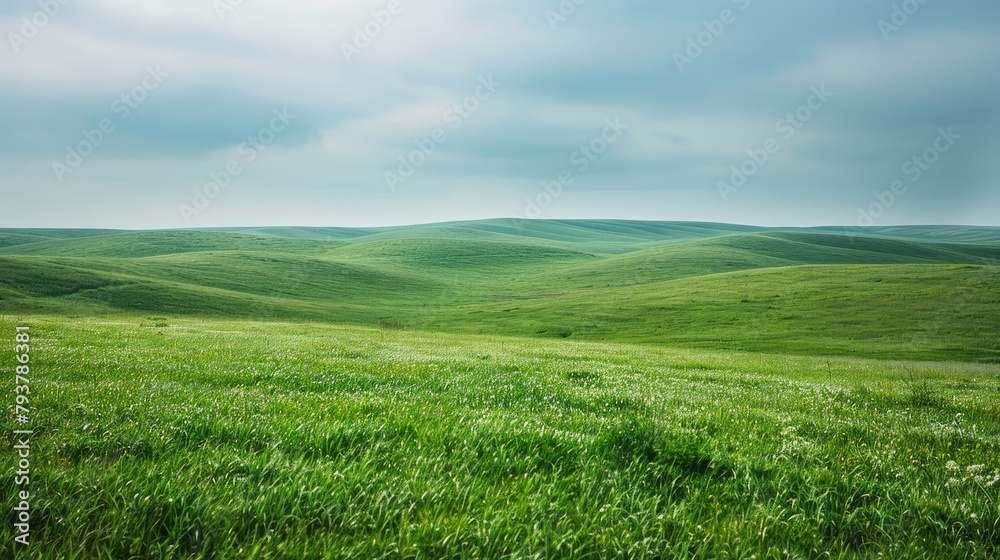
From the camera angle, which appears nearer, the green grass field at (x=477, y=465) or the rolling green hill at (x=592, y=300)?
the green grass field at (x=477, y=465)

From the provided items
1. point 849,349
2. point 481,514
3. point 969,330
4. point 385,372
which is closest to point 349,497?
point 481,514

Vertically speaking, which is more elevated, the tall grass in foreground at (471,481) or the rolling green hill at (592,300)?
the tall grass in foreground at (471,481)

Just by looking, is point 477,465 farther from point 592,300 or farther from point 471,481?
point 592,300

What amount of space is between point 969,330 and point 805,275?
157ft

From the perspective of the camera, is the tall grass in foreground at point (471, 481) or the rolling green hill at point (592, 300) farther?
the rolling green hill at point (592, 300)

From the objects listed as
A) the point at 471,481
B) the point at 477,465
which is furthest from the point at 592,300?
the point at 471,481

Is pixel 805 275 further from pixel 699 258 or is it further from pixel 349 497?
pixel 349 497

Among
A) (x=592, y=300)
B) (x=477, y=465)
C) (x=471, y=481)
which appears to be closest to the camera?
(x=471, y=481)

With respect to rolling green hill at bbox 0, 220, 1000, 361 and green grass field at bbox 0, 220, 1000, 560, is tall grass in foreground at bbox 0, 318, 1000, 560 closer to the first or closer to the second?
green grass field at bbox 0, 220, 1000, 560

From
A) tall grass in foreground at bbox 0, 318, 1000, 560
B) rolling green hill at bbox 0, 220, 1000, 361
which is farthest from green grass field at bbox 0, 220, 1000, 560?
rolling green hill at bbox 0, 220, 1000, 361

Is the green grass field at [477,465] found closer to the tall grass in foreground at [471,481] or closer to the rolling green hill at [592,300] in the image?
the tall grass in foreground at [471,481]

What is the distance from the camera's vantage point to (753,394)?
12.1 metres

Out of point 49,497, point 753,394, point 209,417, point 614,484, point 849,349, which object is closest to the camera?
point 49,497

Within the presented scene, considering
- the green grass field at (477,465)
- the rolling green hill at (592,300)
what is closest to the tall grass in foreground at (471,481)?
the green grass field at (477,465)
